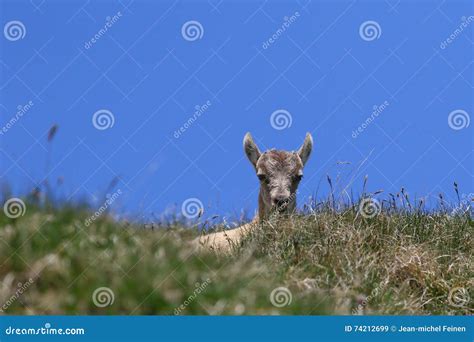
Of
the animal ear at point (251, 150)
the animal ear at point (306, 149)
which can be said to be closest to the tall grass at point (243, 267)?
the animal ear at point (306, 149)

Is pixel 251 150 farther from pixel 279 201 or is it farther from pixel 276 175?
pixel 279 201

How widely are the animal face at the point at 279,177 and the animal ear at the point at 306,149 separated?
0.50 ft

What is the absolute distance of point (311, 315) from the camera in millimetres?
8734

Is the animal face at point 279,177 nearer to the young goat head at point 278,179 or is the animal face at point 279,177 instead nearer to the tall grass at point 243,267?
the young goat head at point 278,179

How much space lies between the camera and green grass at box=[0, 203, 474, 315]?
8.05 metres

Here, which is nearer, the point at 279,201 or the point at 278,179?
the point at 279,201

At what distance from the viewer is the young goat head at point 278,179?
49.2 feet

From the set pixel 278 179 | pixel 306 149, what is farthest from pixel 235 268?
pixel 306 149

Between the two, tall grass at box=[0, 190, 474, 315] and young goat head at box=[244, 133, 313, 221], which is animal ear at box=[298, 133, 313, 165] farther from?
tall grass at box=[0, 190, 474, 315]

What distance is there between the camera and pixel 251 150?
54.8ft

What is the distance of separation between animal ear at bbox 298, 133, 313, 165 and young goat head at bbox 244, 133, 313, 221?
0.17 ft

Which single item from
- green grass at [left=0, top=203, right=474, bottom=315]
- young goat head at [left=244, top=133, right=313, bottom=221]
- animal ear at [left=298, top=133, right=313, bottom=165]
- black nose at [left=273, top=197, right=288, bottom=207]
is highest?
animal ear at [left=298, top=133, right=313, bottom=165]

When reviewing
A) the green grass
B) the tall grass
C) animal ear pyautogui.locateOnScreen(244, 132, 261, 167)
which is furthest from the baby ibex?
the green grass

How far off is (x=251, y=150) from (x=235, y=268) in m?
7.64
